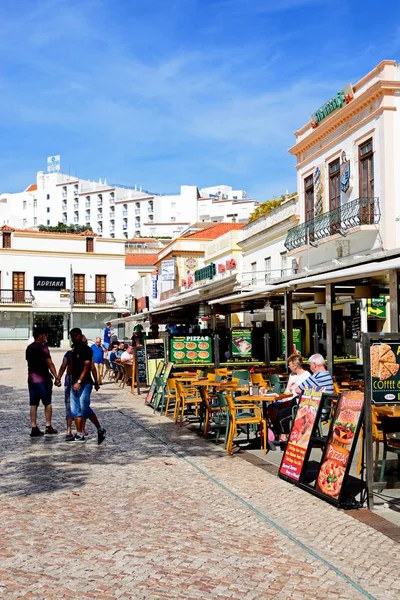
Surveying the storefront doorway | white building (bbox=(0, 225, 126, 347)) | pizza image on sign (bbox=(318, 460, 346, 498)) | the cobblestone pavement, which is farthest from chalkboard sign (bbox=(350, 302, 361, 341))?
the storefront doorway

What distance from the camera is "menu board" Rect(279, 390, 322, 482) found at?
7977 mm

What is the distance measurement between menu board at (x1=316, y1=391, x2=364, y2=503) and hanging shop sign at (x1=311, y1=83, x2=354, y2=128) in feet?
55.5

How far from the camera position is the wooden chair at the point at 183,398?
513 inches

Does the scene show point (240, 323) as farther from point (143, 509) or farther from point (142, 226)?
point (142, 226)

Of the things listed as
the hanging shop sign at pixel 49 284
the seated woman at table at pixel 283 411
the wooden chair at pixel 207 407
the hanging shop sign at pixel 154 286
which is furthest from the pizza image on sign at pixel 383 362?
the hanging shop sign at pixel 49 284

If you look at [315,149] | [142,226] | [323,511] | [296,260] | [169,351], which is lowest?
[323,511]

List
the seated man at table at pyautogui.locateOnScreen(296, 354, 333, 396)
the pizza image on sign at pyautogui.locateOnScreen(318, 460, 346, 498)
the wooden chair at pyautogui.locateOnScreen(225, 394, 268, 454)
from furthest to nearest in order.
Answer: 1. the wooden chair at pyautogui.locateOnScreen(225, 394, 268, 454)
2. the seated man at table at pyautogui.locateOnScreen(296, 354, 333, 396)
3. the pizza image on sign at pyautogui.locateOnScreen(318, 460, 346, 498)

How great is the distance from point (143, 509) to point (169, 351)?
996 cm

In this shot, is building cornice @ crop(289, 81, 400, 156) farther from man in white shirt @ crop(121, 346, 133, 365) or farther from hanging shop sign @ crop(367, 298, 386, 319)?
man in white shirt @ crop(121, 346, 133, 365)

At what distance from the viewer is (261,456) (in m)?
9.99

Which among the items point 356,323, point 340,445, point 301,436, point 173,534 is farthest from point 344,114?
point 173,534

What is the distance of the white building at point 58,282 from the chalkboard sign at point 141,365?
127 ft

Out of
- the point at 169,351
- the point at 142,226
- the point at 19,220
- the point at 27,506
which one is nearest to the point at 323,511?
the point at 27,506

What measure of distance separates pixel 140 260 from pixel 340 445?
65.7 m
